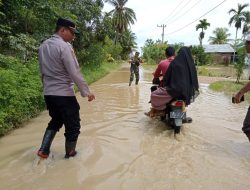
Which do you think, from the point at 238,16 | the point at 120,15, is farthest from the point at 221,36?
the point at 120,15

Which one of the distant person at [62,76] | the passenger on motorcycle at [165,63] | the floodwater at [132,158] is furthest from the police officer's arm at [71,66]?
the passenger on motorcycle at [165,63]

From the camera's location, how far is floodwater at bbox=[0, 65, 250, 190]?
394 centimetres

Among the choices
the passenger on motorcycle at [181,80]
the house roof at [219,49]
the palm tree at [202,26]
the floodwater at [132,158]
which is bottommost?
the floodwater at [132,158]

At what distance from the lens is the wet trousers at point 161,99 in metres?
6.14

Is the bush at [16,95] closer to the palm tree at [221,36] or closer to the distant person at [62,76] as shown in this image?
the distant person at [62,76]

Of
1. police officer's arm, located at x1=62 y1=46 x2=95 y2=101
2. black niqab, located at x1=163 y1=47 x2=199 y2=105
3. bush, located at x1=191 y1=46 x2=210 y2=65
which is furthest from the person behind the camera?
bush, located at x1=191 y1=46 x2=210 y2=65

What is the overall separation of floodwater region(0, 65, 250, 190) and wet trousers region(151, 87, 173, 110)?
0.55 meters

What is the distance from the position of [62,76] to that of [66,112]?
20.8 inches

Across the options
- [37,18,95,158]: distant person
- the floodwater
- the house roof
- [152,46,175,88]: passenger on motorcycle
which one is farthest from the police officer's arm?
the house roof

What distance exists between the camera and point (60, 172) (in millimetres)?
4246

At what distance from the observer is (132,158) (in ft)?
15.8

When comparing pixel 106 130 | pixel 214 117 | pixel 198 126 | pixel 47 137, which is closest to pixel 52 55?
pixel 47 137

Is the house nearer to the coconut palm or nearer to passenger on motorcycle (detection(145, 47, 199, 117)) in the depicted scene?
the coconut palm

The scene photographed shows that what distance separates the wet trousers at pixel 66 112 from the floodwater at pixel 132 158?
1.67 feet
